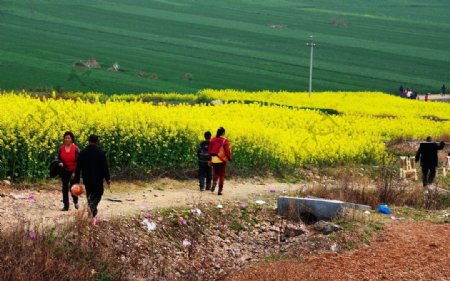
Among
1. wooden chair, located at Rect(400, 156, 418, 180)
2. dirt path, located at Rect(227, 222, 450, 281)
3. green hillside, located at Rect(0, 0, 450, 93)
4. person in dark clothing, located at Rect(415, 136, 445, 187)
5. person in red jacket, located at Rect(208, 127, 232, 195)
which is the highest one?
green hillside, located at Rect(0, 0, 450, 93)

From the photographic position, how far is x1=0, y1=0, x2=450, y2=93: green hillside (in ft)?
201

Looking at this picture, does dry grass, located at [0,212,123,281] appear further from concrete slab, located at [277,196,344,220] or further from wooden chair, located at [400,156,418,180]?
wooden chair, located at [400,156,418,180]

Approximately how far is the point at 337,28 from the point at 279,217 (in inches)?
3578

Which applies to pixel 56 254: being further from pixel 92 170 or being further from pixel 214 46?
pixel 214 46

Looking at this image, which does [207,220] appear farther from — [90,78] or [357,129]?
[90,78]

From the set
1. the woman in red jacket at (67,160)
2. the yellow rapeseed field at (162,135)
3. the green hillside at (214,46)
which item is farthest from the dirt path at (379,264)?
the green hillside at (214,46)

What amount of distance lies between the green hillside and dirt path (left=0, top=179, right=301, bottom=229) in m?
30.1

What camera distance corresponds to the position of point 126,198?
18172mm

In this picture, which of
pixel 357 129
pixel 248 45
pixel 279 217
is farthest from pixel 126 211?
pixel 248 45

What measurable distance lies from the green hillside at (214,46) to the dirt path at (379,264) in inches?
1415

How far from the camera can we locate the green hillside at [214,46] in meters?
61.3

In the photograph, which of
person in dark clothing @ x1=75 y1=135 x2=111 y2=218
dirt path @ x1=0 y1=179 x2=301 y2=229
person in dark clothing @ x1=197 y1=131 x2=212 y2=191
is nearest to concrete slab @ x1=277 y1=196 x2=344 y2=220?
dirt path @ x1=0 y1=179 x2=301 y2=229

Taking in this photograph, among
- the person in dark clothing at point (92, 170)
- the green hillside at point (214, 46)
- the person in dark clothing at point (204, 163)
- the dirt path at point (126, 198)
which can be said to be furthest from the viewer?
the green hillside at point (214, 46)

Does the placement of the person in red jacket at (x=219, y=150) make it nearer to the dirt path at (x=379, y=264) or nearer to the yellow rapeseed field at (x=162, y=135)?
the yellow rapeseed field at (x=162, y=135)
